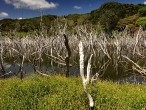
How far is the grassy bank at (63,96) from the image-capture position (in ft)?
47.2

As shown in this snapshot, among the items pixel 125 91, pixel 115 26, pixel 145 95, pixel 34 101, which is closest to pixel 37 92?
pixel 34 101

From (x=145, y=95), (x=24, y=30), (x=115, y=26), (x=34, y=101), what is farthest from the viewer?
(x=24, y=30)

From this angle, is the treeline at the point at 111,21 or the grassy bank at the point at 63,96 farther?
the treeline at the point at 111,21

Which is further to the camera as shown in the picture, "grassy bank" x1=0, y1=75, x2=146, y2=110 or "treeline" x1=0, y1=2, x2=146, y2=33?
"treeline" x1=0, y1=2, x2=146, y2=33

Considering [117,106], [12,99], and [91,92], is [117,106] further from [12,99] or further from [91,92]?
[12,99]

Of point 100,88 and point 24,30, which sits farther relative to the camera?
point 24,30

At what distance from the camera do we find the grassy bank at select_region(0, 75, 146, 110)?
47.2ft

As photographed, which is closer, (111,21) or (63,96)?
(63,96)

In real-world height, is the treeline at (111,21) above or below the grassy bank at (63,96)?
above

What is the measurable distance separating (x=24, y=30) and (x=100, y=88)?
81.2 metres

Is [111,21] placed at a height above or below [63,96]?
above

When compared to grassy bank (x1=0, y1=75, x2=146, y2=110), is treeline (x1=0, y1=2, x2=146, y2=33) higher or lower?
higher

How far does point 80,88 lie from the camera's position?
1594 centimetres

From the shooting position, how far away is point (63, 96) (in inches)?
621
